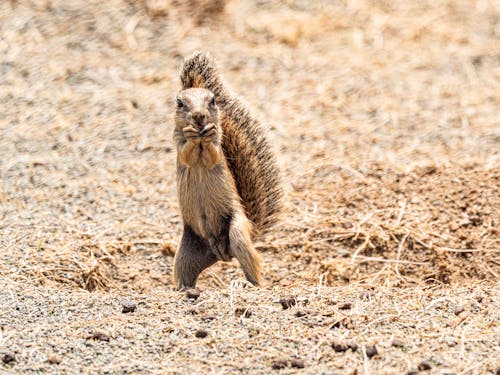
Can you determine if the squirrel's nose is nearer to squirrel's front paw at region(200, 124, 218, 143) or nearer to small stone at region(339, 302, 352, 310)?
squirrel's front paw at region(200, 124, 218, 143)

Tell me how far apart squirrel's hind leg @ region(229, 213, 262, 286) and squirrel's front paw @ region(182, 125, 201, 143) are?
63 centimetres

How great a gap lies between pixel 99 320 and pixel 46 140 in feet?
12.0

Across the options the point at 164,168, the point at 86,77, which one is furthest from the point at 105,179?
the point at 86,77

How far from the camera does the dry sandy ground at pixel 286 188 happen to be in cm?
451

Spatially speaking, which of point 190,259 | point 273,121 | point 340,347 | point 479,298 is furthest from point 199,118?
point 273,121

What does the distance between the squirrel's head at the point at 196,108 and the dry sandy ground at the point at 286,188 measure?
0.78 meters

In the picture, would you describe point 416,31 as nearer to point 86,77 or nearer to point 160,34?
point 160,34

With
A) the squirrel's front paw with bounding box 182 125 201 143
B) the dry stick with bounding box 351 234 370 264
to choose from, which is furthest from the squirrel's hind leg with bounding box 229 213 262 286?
the dry stick with bounding box 351 234 370 264

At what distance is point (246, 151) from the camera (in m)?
5.93

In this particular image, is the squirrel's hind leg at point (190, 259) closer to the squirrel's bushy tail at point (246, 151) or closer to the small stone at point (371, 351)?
the squirrel's bushy tail at point (246, 151)

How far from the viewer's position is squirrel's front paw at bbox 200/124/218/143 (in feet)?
17.4

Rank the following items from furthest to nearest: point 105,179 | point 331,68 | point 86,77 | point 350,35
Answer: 1. point 350,35
2. point 331,68
3. point 86,77
4. point 105,179

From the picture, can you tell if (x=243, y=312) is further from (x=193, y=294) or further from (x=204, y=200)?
(x=204, y=200)

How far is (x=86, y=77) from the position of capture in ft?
30.6
